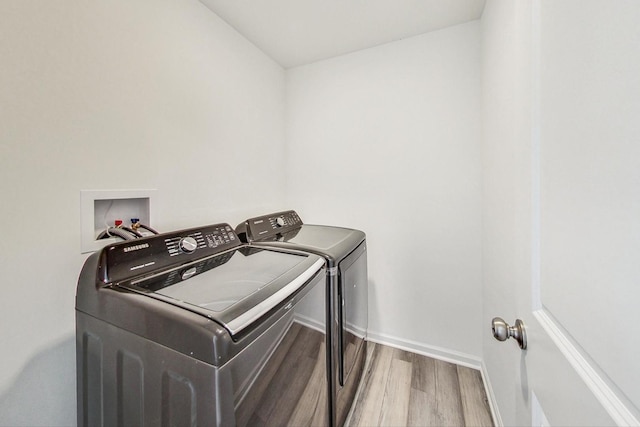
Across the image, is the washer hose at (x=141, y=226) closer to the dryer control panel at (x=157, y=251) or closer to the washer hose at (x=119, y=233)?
the washer hose at (x=119, y=233)

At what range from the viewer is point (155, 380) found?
2.12 feet

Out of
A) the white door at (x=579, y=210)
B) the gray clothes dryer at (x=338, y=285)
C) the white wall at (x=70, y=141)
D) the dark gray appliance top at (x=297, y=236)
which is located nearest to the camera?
the white door at (x=579, y=210)

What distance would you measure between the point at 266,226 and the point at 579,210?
4.68 feet

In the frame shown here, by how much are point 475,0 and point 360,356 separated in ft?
7.64

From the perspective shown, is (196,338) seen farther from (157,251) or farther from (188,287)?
(157,251)

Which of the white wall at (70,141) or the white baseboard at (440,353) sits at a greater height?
the white wall at (70,141)

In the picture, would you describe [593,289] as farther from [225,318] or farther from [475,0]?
[475,0]

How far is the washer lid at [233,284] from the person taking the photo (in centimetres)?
65

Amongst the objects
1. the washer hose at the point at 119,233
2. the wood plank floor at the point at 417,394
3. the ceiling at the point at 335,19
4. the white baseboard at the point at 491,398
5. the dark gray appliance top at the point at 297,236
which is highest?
the ceiling at the point at 335,19

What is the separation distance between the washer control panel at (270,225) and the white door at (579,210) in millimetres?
1263

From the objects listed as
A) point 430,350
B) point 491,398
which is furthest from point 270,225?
point 491,398

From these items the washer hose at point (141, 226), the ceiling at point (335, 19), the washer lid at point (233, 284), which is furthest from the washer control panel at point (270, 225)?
the ceiling at point (335, 19)

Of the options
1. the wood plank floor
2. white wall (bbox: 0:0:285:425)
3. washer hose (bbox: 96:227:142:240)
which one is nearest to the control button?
washer hose (bbox: 96:227:142:240)

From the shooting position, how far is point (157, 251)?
37.2 inches
